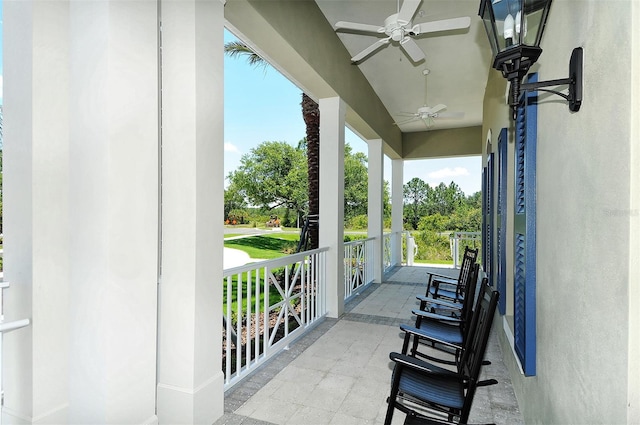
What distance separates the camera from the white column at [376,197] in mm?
6469

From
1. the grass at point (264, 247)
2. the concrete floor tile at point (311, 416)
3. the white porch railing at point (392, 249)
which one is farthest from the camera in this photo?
the white porch railing at point (392, 249)

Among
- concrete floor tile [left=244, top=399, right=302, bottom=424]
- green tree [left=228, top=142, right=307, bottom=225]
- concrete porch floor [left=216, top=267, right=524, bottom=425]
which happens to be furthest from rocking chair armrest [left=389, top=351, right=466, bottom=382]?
green tree [left=228, top=142, right=307, bottom=225]

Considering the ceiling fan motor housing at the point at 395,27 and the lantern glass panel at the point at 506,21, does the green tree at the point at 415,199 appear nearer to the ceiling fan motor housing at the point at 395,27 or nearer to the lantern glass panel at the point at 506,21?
the ceiling fan motor housing at the point at 395,27

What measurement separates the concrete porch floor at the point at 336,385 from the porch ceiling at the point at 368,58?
9.18 feet

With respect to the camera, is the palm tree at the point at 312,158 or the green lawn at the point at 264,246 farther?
the green lawn at the point at 264,246

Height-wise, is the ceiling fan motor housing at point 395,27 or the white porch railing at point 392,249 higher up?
the ceiling fan motor housing at point 395,27

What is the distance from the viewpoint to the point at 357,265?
5781 mm

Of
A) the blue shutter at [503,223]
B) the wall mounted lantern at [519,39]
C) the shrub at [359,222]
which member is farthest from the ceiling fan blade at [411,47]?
the shrub at [359,222]

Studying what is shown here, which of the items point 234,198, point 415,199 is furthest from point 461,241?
point 234,198

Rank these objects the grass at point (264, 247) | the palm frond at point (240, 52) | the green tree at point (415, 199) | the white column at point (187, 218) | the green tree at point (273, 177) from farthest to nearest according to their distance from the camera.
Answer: the green tree at point (415, 199), the green tree at point (273, 177), the grass at point (264, 247), the palm frond at point (240, 52), the white column at point (187, 218)

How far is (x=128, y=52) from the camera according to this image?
1.70 m

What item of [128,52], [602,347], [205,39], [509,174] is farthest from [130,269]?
[509,174]

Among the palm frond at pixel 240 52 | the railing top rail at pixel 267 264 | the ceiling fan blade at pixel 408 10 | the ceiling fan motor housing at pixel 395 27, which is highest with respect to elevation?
the palm frond at pixel 240 52

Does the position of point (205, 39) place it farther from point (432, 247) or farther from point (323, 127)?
point (432, 247)
